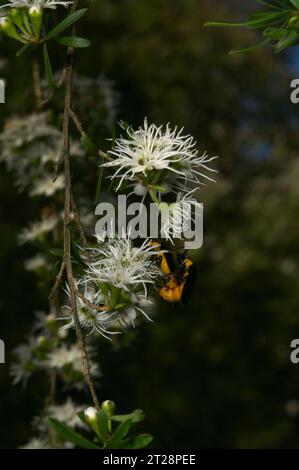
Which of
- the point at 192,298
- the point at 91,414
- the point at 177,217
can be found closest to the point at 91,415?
the point at 91,414

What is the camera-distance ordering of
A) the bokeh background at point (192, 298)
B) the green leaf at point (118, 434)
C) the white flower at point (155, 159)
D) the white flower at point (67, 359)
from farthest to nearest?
1. the bokeh background at point (192, 298)
2. the white flower at point (67, 359)
3. the white flower at point (155, 159)
4. the green leaf at point (118, 434)

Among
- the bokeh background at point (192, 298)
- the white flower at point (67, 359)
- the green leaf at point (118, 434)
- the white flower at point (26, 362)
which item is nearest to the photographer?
the green leaf at point (118, 434)

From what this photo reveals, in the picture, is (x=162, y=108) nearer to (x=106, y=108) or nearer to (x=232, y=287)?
(x=232, y=287)

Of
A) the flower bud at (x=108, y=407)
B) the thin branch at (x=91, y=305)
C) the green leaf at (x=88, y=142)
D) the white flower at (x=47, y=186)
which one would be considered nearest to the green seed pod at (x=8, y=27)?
Result: the green leaf at (x=88, y=142)

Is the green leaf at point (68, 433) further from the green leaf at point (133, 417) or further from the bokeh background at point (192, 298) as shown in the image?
the bokeh background at point (192, 298)

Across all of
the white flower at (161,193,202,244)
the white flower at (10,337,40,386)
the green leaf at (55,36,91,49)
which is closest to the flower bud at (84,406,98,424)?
the white flower at (161,193,202,244)

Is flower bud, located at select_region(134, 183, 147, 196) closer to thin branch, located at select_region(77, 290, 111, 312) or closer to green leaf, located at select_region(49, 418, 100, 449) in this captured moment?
thin branch, located at select_region(77, 290, 111, 312)
